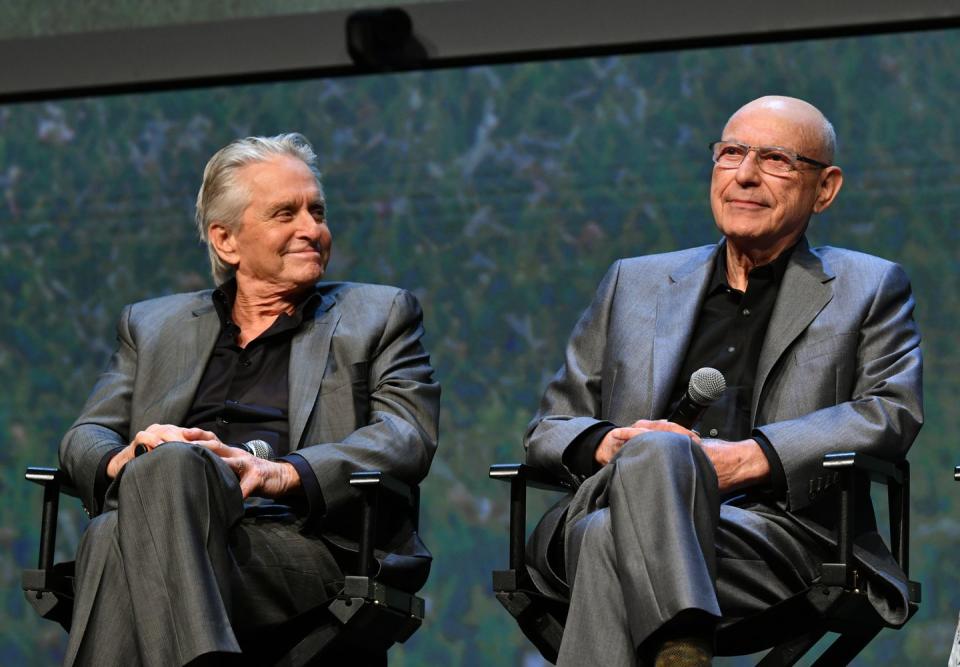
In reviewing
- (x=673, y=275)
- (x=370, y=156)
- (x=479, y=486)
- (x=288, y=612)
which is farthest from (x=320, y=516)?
(x=370, y=156)

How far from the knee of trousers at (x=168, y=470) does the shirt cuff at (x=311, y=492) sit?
1.09 ft

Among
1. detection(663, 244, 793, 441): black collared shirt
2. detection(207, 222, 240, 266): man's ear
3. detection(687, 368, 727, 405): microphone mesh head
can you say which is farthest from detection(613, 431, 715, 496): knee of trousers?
detection(207, 222, 240, 266): man's ear

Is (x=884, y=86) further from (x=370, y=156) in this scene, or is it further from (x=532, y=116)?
(x=370, y=156)

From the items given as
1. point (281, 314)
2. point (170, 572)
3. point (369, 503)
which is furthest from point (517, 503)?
point (281, 314)

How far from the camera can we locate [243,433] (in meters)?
3.54

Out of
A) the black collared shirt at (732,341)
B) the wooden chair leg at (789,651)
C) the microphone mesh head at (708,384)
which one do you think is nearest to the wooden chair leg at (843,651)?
the wooden chair leg at (789,651)

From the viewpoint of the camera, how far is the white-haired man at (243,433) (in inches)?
114

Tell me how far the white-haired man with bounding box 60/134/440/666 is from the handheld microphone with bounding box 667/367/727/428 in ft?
2.25

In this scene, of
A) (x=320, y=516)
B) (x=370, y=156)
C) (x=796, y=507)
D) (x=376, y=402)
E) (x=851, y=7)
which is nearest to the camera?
(x=796, y=507)

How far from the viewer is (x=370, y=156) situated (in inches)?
195

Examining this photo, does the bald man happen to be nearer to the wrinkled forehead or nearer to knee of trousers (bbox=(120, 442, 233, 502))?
the wrinkled forehead

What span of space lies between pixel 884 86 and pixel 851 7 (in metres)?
0.25

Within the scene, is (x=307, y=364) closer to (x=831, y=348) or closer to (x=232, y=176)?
(x=232, y=176)

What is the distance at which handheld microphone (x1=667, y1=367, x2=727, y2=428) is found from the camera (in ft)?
9.63
